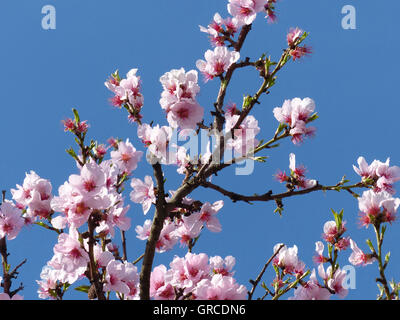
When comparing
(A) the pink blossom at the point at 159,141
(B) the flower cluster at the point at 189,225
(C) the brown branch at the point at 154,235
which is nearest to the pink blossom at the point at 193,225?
(B) the flower cluster at the point at 189,225

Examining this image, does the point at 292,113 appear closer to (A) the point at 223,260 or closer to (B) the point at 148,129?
(B) the point at 148,129

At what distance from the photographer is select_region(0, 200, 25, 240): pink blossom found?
10.9ft

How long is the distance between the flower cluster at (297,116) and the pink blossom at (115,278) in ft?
4.91

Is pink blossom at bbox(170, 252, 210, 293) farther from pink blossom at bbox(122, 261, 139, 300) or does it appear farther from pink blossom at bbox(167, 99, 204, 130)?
pink blossom at bbox(167, 99, 204, 130)

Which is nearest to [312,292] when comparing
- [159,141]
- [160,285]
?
[160,285]

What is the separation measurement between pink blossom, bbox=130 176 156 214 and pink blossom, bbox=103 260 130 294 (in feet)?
1.80

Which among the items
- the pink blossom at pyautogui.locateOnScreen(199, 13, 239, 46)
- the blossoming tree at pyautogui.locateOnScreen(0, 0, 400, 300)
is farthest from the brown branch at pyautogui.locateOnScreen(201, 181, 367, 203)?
the pink blossom at pyautogui.locateOnScreen(199, 13, 239, 46)

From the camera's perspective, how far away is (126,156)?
3471 mm

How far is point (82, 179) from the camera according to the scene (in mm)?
2555

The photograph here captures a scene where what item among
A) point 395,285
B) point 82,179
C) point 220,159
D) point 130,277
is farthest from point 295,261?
point 82,179

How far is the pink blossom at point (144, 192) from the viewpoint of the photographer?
3418mm

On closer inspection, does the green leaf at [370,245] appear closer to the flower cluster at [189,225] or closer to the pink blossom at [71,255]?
the flower cluster at [189,225]

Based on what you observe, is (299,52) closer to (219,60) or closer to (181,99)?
(219,60)

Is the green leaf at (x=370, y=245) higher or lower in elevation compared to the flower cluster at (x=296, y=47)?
lower
